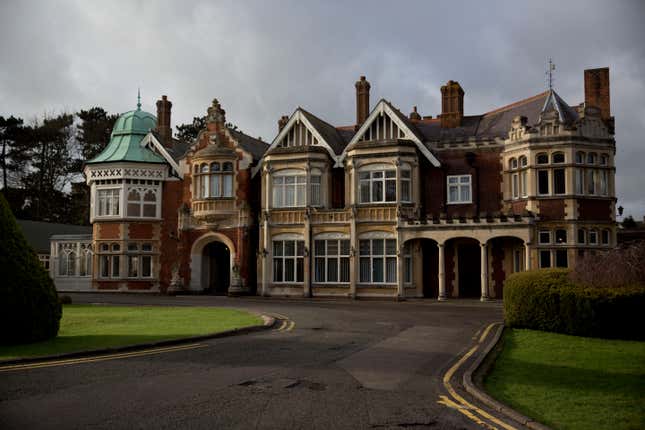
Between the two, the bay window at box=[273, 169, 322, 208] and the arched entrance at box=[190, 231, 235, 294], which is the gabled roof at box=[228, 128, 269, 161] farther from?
the arched entrance at box=[190, 231, 235, 294]

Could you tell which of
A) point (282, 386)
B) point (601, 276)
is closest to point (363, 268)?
point (601, 276)

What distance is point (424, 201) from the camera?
36.1 meters

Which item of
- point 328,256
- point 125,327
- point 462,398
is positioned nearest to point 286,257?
point 328,256

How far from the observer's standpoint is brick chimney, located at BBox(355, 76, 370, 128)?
40.2 meters

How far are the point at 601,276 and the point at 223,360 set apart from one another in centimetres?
1075

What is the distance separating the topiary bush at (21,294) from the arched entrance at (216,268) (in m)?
25.9

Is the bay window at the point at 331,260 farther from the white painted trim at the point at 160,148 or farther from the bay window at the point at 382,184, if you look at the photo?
the white painted trim at the point at 160,148

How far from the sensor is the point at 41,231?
173 feet

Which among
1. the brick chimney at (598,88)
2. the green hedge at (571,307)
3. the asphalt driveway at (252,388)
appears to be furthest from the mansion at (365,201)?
→ the asphalt driveway at (252,388)

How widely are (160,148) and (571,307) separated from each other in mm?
30688

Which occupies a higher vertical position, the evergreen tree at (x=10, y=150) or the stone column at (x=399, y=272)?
the evergreen tree at (x=10, y=150)

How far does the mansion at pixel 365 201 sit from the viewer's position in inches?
1267

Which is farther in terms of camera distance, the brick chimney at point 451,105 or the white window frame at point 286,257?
the brick chimney at point 451,105

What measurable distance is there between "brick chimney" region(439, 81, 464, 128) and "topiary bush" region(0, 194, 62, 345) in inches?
1143
